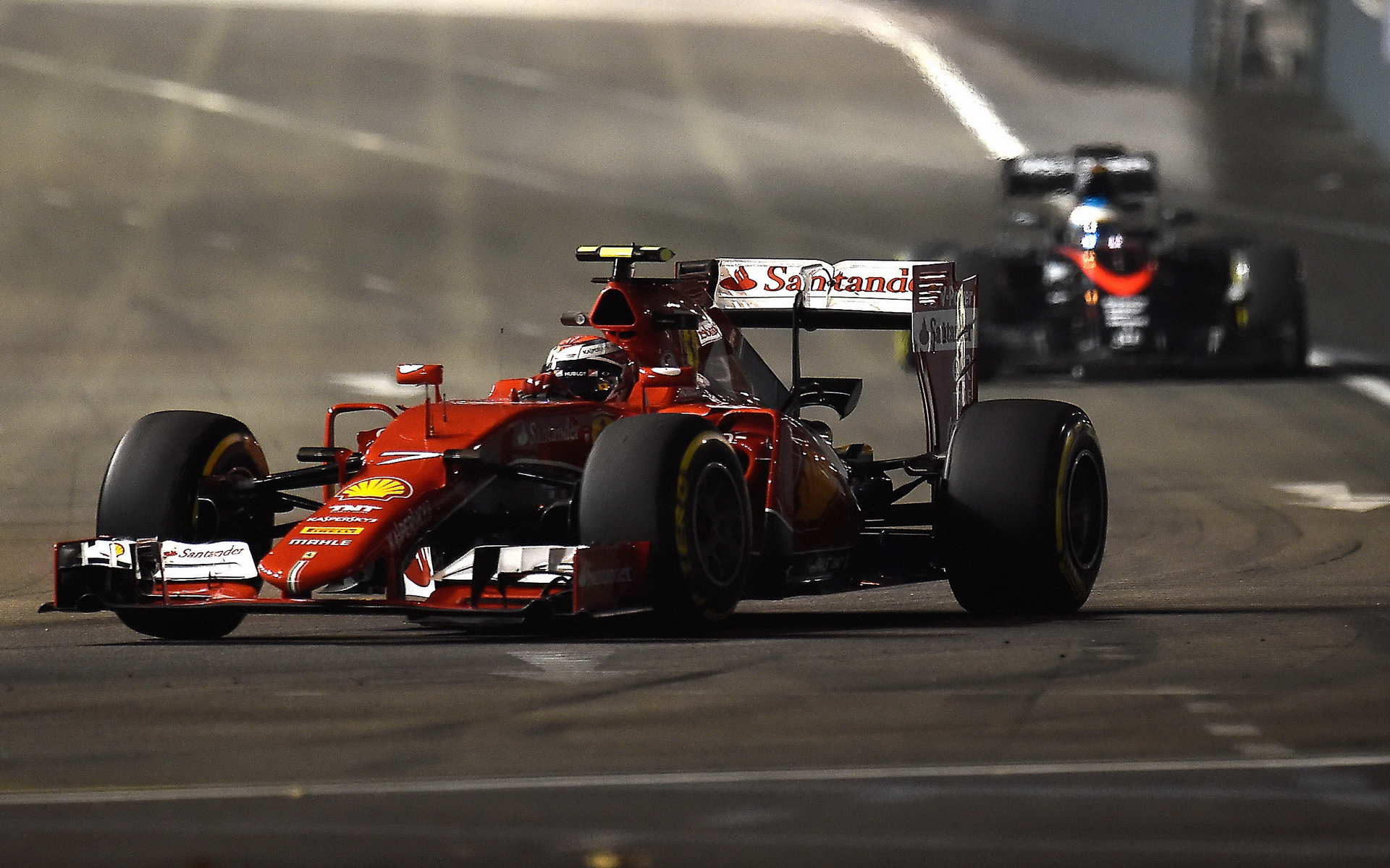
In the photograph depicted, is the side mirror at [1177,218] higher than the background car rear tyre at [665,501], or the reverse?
the side mirror at [1177,218]

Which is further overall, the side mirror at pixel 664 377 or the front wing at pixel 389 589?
the side mirror at pixel 664 377

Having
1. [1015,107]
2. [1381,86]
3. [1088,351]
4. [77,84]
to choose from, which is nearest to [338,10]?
[77,84]

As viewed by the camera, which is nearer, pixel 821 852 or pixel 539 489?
pixel 821 852

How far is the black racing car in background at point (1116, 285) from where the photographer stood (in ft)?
84.9

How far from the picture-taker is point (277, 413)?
24.4m

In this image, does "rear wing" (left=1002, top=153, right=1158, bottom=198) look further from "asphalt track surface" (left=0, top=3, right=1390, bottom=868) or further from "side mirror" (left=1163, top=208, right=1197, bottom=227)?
"asphalt track surface" (left=0, top=3, right=1390, bottom=868)

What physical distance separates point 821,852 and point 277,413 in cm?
1800

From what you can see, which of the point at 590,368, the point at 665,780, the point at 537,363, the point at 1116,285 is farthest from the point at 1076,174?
the point at 665,780

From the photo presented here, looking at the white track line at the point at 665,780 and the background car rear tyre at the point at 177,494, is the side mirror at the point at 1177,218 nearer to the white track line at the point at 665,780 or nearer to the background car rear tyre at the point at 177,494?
the background car rear tyre at the point at 177,494

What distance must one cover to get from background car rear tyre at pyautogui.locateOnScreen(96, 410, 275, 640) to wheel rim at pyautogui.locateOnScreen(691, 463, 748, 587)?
2261 mm

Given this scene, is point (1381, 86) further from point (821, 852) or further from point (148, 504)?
point (821, 852)

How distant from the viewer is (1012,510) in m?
12.6

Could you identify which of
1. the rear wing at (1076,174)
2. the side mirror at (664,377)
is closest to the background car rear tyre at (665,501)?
the side mirror at (664,377)

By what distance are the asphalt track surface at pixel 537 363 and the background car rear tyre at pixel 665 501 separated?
0.26 m
